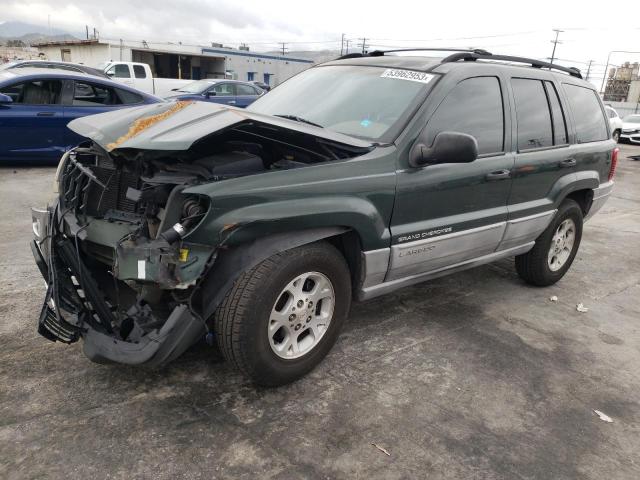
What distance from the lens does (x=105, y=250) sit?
285cm

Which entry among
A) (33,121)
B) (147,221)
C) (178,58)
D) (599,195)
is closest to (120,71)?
(33,121)

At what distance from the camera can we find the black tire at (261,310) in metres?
2.61

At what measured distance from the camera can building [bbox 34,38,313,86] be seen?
29.8 meters

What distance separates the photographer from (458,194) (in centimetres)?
351

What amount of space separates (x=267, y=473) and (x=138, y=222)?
4.59 feet

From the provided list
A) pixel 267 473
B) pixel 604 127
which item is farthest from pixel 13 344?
pixel 604 127

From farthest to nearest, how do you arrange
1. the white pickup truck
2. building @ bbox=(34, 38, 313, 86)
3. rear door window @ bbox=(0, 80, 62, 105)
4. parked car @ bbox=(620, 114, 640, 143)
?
building @ bbox=(34, 38, 313, 86) → parked car @ bbox=(620, 114, 640, 143) → the white pickup truck → rear door window @ bbox=(0, 80, 62, 105)

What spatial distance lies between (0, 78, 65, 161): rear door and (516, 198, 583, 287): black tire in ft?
23.4

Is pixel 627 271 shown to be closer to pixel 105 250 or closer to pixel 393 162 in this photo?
pixel 393 162

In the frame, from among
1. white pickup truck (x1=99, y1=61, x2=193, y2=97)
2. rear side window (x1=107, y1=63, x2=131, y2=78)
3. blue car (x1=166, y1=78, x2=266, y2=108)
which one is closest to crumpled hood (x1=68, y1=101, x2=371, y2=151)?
blue car (x1=166, y1=78, x2=266, y2=108)

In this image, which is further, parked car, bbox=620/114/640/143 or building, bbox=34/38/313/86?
building, bbox=34/38/313/86

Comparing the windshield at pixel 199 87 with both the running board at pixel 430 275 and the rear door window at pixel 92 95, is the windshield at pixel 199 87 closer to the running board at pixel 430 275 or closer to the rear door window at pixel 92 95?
the rear door window at pixel 92 95

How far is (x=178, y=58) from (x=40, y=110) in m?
28.6

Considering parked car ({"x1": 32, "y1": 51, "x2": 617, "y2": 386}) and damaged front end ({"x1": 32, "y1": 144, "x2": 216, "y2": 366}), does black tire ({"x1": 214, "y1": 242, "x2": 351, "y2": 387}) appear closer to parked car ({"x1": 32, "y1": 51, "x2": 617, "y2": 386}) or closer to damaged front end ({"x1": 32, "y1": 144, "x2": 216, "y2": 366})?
parked car ({"x1": 32, "y1": 51, "x2": 617, "y2": 386})
